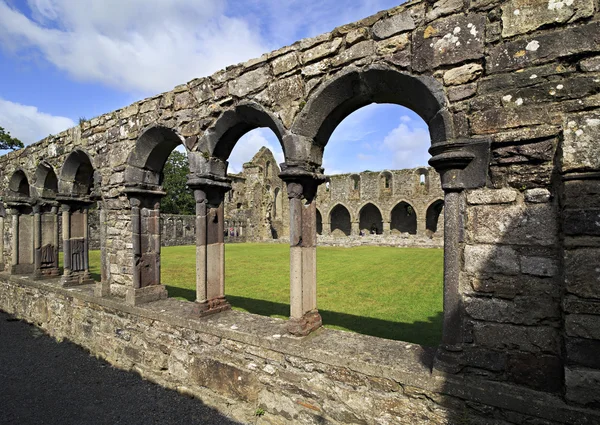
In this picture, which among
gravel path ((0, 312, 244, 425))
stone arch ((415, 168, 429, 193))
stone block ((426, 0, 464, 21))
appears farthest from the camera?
stone arch ((415, 168, 429, 193))

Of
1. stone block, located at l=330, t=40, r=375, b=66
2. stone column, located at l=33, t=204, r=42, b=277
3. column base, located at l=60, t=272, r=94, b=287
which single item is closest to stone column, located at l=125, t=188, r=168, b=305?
column base, located at l=60, t=272, r=94, b=287

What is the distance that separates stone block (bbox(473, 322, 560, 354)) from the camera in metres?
2.54

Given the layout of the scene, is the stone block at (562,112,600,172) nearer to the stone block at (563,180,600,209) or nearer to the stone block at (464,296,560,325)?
the stone block at (563,180,600,209)

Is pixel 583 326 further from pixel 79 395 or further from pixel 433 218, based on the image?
pixel 433 218

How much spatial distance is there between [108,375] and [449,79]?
19.5 feet

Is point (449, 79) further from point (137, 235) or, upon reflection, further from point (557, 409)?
point (137, 235)

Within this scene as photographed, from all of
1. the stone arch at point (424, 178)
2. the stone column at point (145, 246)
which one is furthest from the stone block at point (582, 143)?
the stone arch at point (424, 178)

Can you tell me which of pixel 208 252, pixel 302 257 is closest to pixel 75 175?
pixel 208 252

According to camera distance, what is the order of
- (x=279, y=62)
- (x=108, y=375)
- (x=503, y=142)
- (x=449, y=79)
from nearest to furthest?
1. (x=503, y=142)
2. (x=449, y=79)
3. (x=279, y=62)
4. (x=108, y=375)

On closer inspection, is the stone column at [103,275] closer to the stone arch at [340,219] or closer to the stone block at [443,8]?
the stone block at [443,8]

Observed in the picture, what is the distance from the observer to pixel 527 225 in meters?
2.62

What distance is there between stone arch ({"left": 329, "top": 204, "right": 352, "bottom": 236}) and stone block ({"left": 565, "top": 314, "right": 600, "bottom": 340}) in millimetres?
31993

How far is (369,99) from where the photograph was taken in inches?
150

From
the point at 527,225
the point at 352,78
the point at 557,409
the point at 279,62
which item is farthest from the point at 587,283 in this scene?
the point at 279,62
